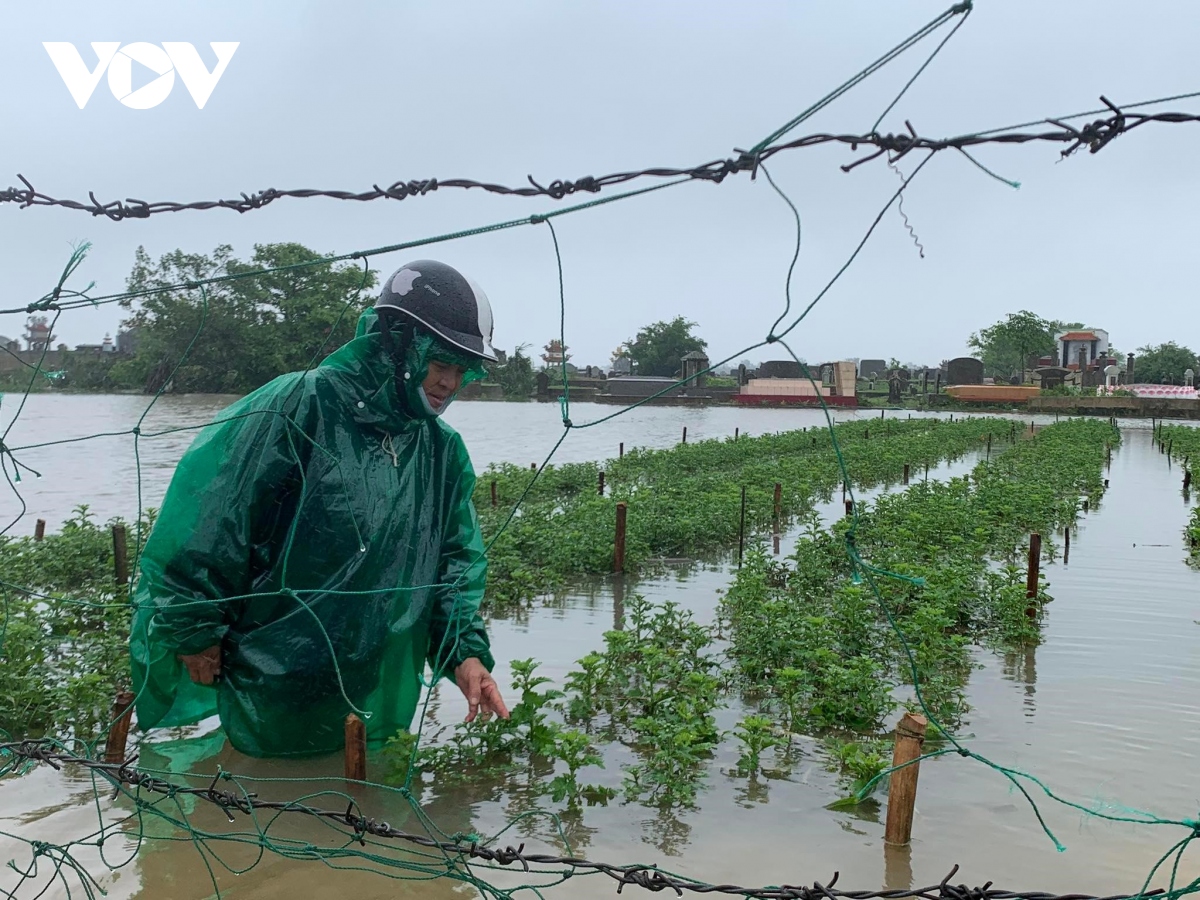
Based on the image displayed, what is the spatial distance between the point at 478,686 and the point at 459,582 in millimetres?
408

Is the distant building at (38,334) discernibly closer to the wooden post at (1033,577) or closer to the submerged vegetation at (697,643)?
the submerged vegetation at (697,643)

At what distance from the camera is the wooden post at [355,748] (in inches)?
142

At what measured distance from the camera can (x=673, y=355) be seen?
87.6 metres

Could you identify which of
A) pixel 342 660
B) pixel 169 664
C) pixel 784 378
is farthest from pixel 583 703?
pixel 784 378

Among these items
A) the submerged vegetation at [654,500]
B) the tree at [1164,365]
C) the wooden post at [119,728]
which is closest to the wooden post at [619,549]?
the submerged vegetation at [654,500]

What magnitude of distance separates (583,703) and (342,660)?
2055mm

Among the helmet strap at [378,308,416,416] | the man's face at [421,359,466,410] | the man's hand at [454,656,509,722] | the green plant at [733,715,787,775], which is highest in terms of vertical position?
the helmet strap at [378,308,416,416]

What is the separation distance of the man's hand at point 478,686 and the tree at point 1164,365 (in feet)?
272

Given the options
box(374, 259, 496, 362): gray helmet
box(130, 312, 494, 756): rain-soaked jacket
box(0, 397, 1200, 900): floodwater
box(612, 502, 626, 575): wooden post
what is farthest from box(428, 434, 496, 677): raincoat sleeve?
box(612, 502, 626, 575): wooden post

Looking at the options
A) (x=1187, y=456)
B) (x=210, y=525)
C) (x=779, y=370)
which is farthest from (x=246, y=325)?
(x=779, y=370)

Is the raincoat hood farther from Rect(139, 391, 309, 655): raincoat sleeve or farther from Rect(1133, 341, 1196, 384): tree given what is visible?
Rect(1133, 341, 1196, 384): tree

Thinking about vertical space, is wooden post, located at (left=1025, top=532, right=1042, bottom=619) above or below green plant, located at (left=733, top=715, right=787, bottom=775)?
above

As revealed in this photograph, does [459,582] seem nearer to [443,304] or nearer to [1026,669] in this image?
[443,304]

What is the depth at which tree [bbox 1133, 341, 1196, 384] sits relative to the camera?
7425cm
